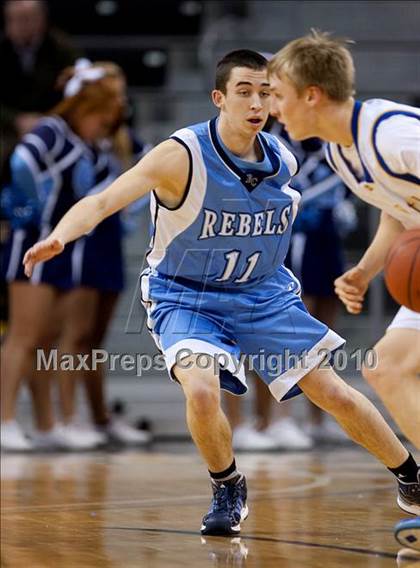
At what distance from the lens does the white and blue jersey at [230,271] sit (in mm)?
4867

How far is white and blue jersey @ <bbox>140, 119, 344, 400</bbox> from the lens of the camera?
192 inches

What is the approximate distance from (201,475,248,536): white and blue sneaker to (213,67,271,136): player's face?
134 centimetres

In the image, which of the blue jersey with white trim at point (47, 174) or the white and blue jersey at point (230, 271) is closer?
the white and blue jersey at point (230, 271)

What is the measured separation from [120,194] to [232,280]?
2.16 ft

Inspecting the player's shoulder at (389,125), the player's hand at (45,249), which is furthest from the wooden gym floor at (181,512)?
the player's shoulder at (389,125)

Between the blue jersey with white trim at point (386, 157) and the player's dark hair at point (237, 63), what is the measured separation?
1.63 feet

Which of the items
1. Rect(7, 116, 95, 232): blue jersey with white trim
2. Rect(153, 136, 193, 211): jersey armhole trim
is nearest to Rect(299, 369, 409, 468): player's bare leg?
Rect(153, 136, 193, 211): jersey armhole trim

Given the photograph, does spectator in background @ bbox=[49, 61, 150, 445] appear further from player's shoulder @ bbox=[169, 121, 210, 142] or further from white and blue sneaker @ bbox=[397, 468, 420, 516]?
white and blue sneaker @ bbox=[397, 468, 420, 516]

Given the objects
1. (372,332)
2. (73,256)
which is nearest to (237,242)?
(73,256)

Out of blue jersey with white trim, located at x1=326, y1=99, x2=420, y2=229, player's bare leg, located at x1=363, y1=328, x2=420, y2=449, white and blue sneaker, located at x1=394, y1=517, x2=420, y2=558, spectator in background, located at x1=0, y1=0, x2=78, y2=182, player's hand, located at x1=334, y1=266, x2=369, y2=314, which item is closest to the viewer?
white and blue sneaker, located at x1=394, y1=517, x2=420, y2=558

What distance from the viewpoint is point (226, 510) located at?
487 centimetres

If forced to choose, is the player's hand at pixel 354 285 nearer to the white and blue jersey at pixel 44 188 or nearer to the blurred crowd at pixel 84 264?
the blurred crowd at pixel 84 264

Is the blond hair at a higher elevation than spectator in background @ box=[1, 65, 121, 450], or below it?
higher

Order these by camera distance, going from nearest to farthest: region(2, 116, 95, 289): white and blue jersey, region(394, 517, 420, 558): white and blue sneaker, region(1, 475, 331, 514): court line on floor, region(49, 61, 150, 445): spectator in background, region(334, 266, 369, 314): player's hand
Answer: region(394, 517, 420, 558): white and blue sneaker
region(334, 266, 369, 314): player's hand
region(1, 475, 331, 514): court line on floor
region(2, 116, 95, 289): white and blue jersey
region(49, 61, 150, 445): spectator in background
